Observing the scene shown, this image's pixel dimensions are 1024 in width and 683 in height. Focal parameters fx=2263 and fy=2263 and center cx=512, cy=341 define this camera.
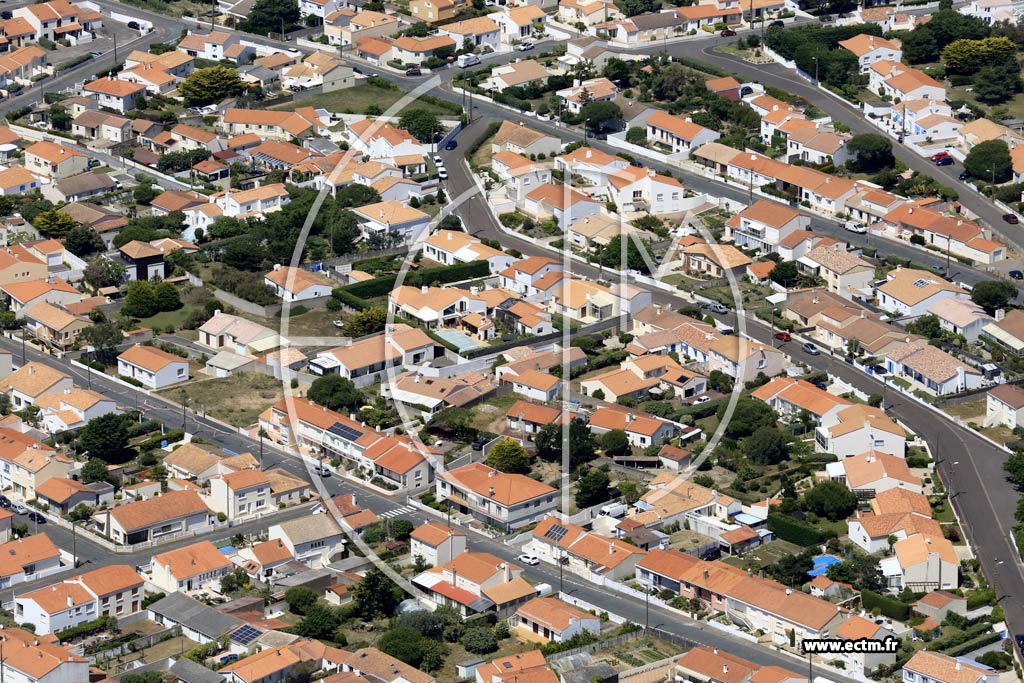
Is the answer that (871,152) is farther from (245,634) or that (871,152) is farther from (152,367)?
(245,634)

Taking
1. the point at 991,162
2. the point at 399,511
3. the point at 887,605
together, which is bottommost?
the point at 399,511

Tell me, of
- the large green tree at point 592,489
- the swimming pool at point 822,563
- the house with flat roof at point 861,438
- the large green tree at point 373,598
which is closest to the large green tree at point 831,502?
the swimming pool at point 822,563

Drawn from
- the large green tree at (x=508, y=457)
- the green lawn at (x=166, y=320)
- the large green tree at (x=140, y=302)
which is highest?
the large green tree at (x=508, y=457)

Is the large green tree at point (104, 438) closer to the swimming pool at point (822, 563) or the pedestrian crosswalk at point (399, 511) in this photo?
the pedestrian crosswalk at point (399, 511)

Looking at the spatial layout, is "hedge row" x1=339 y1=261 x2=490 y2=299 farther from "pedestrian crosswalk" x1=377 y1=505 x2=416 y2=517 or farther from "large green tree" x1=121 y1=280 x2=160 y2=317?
"pedestrian crosswalk" x1=377 y1=505 x2=416 y2=517

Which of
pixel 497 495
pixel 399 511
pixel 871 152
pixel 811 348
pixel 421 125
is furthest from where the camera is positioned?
pixel 421 125

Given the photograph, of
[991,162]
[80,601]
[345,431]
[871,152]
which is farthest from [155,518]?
[991,162]

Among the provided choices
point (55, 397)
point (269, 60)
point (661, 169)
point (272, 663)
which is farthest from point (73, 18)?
point (272, 663)
